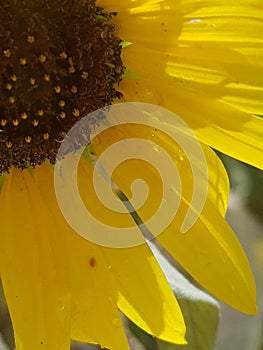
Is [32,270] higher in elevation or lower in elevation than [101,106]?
lower

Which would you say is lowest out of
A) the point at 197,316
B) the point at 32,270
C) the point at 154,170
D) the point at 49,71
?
the point at 197,316

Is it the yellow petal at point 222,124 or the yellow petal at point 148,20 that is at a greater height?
the yellow petal at point 148,20

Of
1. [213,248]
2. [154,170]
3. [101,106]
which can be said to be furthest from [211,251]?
[101,106]

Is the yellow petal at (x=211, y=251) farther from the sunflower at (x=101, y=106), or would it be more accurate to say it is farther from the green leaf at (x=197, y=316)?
the green leaf at (x=197, y=316)

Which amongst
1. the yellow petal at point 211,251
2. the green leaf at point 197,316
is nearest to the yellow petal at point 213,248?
the yellow petal at point 211,251

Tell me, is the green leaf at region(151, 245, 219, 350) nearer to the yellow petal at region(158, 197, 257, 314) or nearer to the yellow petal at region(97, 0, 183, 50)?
the yellow petal at region(158, 197, 257, 314)

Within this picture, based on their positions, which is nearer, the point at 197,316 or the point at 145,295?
the point at 145,295

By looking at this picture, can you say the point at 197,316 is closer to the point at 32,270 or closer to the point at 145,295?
the point at 145,295
